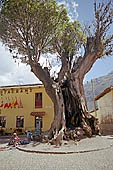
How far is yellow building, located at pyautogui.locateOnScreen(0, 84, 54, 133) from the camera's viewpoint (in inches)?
926

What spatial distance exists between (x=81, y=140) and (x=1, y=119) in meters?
16.0

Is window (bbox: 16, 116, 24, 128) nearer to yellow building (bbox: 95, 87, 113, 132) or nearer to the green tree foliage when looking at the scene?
yellow building (bbox: 95, 87, 113, 132)

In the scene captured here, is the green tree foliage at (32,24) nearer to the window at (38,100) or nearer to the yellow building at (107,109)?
the yellow building at (107,109)

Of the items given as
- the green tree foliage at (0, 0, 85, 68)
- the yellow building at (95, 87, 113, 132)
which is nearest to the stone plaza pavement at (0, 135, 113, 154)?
the green tree foliage at (0, 0, 85, 68)

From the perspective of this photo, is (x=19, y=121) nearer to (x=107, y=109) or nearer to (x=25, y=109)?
(x=25, y=109)

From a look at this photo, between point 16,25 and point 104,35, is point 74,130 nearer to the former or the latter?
point 104,35

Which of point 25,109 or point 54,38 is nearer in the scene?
point 54,38

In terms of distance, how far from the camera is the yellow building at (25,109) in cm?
2352

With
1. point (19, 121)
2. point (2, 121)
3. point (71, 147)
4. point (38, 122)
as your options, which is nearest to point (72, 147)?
point (71, 147)

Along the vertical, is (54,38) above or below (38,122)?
above

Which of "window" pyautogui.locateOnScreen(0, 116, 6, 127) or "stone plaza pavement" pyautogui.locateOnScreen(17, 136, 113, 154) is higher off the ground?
"window" pyautogui.locateOnScreen(0, 116, 6, 127)

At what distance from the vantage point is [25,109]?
2430 centimetres

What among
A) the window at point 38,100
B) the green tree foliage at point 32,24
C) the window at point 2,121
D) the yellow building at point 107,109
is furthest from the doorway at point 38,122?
the green tree foliage at point 32,24

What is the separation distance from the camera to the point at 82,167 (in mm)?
5902
